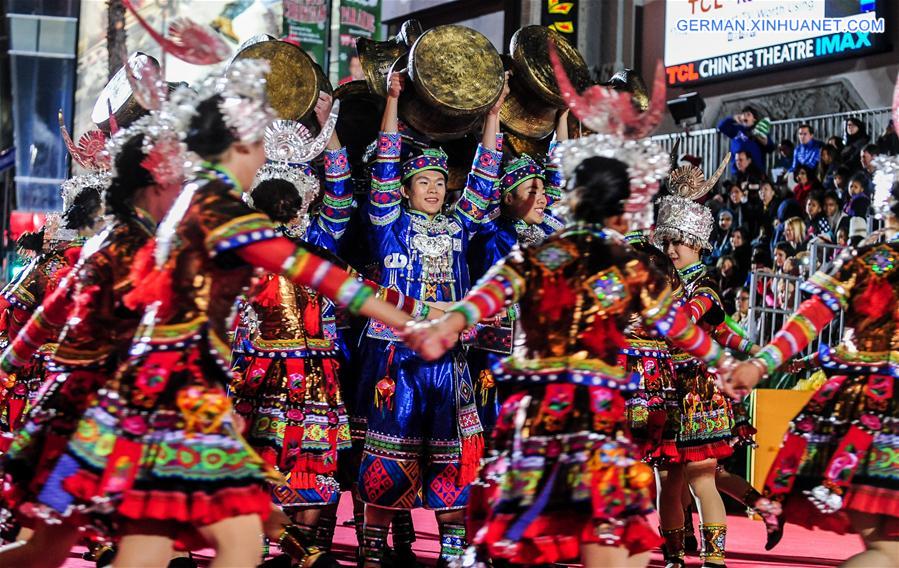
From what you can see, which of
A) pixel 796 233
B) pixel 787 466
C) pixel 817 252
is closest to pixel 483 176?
pixel 787 466

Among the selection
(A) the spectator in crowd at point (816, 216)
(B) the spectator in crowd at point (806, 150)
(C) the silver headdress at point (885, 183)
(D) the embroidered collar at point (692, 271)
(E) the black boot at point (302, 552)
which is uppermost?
(B) the spectator in crowd at point (806, 150)

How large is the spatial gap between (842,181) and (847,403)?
6661 millimetres

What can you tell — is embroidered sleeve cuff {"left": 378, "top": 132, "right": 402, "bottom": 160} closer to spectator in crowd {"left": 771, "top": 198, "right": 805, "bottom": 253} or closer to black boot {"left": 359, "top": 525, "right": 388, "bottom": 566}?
black boot {"left": 359, "top": 525, "right": 388, "bottom": 566}

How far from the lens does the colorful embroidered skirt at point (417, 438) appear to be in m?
4.93

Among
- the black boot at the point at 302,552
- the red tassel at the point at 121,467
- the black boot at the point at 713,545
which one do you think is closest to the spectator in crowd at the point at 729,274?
the black boot at the point at 713,545

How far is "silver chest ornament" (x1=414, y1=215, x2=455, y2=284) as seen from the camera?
5133mm

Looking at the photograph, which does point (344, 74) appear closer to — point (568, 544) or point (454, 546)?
point (454, 546)

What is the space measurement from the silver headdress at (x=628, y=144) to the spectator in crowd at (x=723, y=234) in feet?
23.5

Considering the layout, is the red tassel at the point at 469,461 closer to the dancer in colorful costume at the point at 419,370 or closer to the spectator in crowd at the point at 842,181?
the dancer in colorful costume at the point at 419,370

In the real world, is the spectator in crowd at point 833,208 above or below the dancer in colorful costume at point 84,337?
above

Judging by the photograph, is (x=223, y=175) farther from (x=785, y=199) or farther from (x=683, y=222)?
(x=785, y=199)

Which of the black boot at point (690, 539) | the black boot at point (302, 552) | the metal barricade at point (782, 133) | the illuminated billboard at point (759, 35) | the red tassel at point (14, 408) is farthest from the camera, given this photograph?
the illuminated billboard at point (759, 35)

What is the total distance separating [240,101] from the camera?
3283 mm

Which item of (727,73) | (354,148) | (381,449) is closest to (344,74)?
(727,73)
